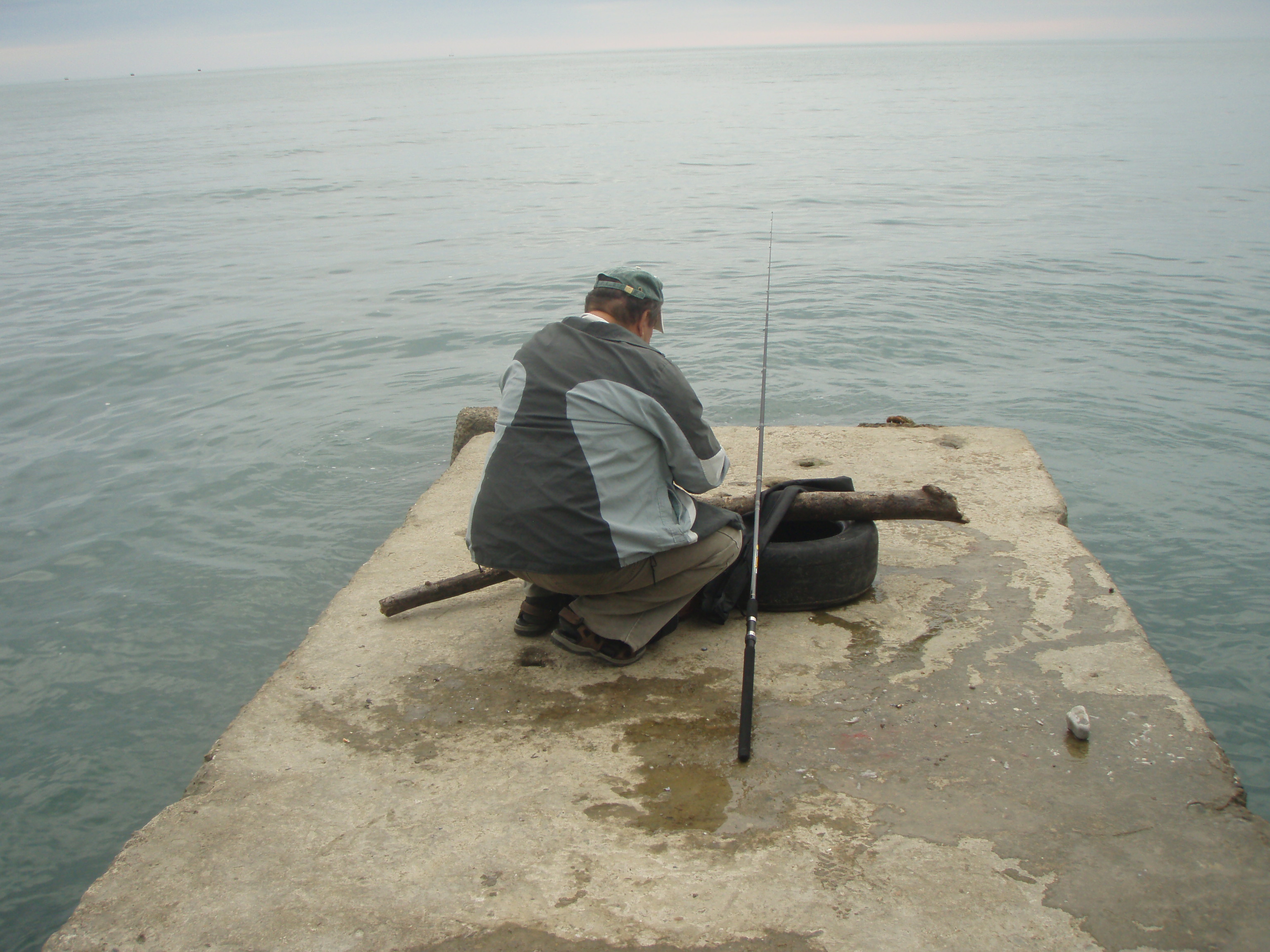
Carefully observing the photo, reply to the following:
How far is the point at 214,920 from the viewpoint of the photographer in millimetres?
2416

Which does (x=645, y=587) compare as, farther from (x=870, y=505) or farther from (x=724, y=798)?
(x=870, y=505)

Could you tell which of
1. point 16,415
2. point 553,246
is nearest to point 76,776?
point 16,415

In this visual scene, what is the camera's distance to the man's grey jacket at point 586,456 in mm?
3281

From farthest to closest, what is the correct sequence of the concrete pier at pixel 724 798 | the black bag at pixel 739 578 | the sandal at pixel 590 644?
the black bag at pixel 739 578 → the sandal at pixel 590 644 → the concrete pier at pixel 724 798

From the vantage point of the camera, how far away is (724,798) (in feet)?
9.21

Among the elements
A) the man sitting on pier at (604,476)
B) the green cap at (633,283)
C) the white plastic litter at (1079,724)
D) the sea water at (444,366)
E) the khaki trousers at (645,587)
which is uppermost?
the green cap at (633,283)

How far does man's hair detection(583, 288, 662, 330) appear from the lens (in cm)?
352

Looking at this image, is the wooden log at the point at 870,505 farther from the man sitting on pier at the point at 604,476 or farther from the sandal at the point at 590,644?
the sandal at the point at 590,644

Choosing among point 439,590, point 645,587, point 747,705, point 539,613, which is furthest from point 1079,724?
point 439,590

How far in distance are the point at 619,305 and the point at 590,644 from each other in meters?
1.24

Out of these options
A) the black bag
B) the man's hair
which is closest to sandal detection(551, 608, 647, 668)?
the black bag

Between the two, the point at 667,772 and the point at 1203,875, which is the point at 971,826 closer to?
the point at 1203,875

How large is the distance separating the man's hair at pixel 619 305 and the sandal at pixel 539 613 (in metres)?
1.08

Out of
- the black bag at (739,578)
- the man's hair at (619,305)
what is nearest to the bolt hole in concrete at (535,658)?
the black bag at (739,578)
